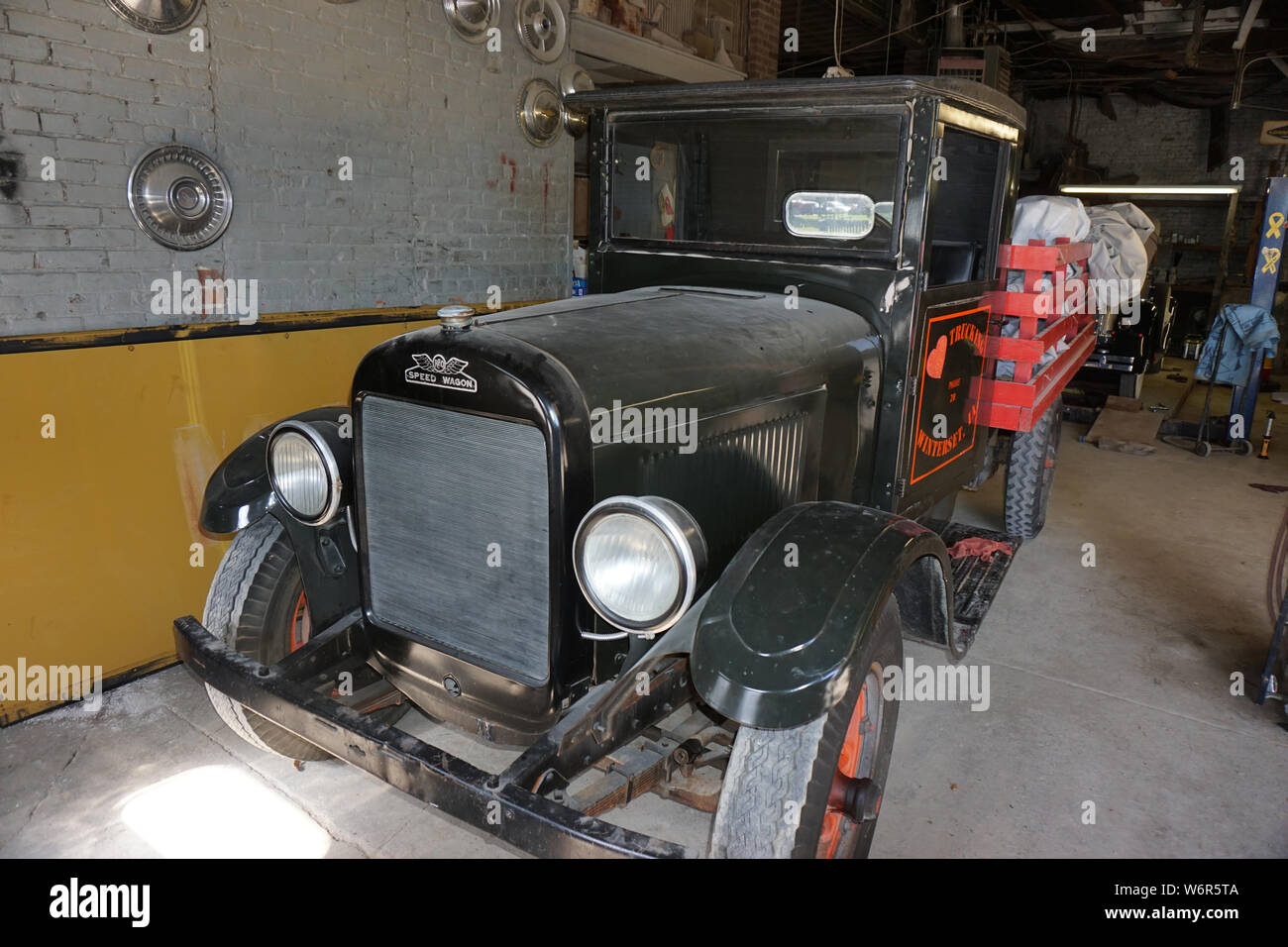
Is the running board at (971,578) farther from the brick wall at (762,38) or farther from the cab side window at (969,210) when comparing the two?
the brick wall at (762,38)

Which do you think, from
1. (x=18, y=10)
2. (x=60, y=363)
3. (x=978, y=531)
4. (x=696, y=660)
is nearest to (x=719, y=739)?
(x=696, y=660)

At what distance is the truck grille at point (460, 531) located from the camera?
1.92m

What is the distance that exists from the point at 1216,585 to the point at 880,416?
8.83 feet

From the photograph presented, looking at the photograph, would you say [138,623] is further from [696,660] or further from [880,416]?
[880,416]

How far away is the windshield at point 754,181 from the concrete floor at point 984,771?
1.74 meters

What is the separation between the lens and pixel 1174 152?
43.3 feet

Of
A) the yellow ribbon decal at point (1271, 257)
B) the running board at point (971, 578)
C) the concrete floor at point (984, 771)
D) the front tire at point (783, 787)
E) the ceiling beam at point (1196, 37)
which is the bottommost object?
the concrete floor at point (984, 771)

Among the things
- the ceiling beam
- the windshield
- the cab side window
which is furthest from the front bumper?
the ceiling beam

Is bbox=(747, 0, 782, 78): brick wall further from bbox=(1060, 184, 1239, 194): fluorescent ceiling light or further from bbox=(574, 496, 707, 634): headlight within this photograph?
bbox=(574, 496, 707, 634): headlight

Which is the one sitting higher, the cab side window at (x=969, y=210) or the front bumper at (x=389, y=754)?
the cab side window at (x=969, y=210)

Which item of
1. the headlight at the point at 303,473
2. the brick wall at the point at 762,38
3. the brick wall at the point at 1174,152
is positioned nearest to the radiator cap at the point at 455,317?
the headlight at the point at 303,473

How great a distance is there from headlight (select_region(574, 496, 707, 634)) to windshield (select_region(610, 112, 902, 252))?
145cm
